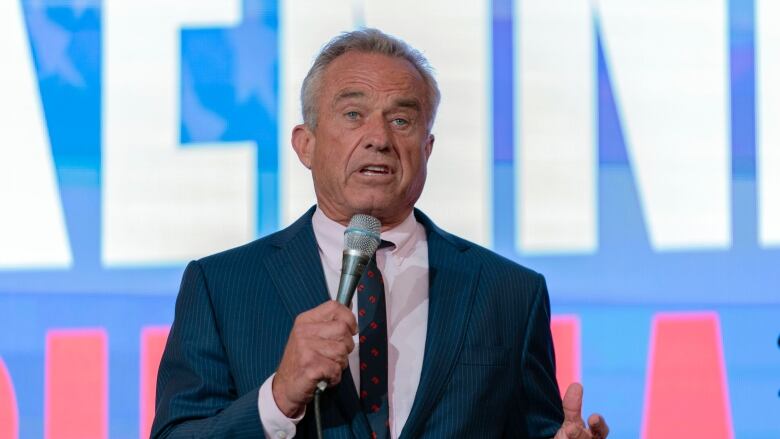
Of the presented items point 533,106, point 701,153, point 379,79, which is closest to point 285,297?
point 379,79

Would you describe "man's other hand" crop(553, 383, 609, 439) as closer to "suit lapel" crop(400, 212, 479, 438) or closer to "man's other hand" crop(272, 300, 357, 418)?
"suit lapel" crop(400, 212, 479, 438)

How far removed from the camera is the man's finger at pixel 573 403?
2010 mm

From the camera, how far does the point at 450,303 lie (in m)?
2.17

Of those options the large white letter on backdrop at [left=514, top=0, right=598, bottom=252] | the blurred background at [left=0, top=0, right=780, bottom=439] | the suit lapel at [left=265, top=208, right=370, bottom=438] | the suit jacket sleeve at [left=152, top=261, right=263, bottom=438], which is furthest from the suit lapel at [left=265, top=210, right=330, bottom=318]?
the large white letter on backdrop at [left=514, top=0, right=598, bottom=252]

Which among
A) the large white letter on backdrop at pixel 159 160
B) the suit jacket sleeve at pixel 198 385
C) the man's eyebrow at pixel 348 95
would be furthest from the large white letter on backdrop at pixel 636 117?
the suit jacket sleeve at pixel 198 385

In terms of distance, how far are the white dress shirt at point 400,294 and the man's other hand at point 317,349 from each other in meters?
0.27

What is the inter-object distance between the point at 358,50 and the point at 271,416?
810mm

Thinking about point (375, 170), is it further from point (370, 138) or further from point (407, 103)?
point (407, 103)

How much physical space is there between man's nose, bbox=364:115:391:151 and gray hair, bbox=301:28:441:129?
0.53 ft

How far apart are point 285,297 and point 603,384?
4.73ft

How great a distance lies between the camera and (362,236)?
1854 millimetres

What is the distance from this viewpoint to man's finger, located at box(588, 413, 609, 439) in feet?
6.61

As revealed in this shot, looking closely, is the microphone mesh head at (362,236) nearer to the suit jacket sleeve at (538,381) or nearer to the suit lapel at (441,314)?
the suit lapel at (441,314)

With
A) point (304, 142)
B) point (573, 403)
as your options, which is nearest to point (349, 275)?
point (573, 403)
